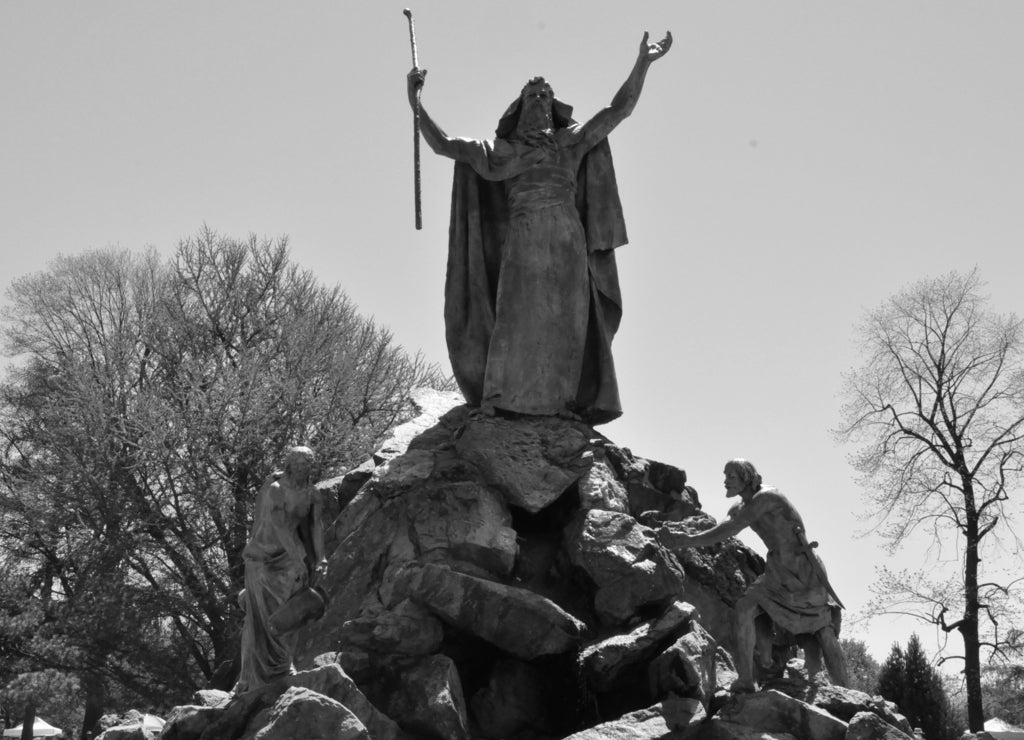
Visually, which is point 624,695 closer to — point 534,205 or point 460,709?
point 460,709

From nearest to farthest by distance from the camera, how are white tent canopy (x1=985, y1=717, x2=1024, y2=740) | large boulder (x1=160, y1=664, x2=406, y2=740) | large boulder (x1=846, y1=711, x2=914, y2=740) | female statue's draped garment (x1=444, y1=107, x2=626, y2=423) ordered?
large boulder (x1=160, y1=664, x2=406, y2=740) → large boulder (x1=846, y1=711, x2=914, y2=740) → female statue's draped garment (x1=444, y1=107, x2=626, y2=423) → white tent canopy (x1=985, y1=717, x2=1024, y2=740)

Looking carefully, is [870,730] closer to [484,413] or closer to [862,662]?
[484,413]

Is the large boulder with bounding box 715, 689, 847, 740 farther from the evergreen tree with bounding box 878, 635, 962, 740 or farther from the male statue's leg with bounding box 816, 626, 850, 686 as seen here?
the evergreen tree with bounding box 878, 635, 962, 740

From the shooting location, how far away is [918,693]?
17.7 metres

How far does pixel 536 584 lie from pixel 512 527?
1.78ft

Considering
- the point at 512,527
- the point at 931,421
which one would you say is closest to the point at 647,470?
the point at 512,527

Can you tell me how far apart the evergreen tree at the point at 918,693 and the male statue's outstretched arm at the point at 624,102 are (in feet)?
30.4

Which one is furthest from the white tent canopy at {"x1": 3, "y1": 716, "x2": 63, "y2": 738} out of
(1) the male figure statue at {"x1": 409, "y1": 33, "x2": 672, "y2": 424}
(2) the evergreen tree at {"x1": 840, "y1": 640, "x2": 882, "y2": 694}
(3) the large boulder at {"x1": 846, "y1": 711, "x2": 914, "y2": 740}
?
(3) the large boulder at {"x1": 846, "y1": 711, "x2": 914, "y2": 740}

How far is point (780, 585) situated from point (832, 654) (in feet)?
2.00

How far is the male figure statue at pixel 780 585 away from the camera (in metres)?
9.47

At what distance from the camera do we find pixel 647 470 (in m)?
11.9

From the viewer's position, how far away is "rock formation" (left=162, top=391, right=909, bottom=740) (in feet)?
29.0

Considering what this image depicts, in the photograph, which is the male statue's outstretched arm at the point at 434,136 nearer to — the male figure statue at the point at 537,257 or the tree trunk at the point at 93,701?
the male figure statue at the point at 537,257

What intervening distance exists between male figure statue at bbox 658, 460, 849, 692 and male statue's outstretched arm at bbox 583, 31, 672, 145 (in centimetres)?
389
